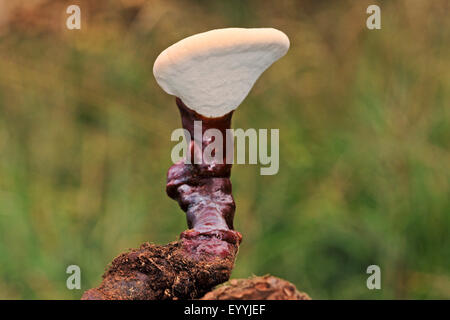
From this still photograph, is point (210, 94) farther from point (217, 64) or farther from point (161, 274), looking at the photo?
point (161, 274)

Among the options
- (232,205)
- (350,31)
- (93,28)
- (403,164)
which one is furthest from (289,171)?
(232,205)

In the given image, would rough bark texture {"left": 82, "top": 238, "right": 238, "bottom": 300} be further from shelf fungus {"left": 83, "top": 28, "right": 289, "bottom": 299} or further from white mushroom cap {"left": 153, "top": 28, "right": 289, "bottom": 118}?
white mushroom cap {"left": 153, "top": 28, "right": 289, "bottom": 118}

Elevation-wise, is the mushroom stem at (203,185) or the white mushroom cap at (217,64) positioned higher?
the white mushroom cap at (217,64)

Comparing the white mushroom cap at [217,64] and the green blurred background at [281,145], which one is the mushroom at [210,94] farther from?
the green blurred background at [281,145]

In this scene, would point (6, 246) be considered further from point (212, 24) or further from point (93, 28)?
point (212, 24)

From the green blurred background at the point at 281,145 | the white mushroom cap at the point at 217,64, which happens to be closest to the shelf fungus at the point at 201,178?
the white mushroom cap at the point at 217,64

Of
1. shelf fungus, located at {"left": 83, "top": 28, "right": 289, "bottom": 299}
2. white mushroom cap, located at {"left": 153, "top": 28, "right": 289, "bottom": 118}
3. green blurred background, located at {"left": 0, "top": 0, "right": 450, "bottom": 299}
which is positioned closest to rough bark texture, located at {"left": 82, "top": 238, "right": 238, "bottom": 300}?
shelf fungus, located at {"left": 83, "top": 28, "right": 289, "bottom": 299}

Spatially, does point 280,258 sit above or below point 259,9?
below
